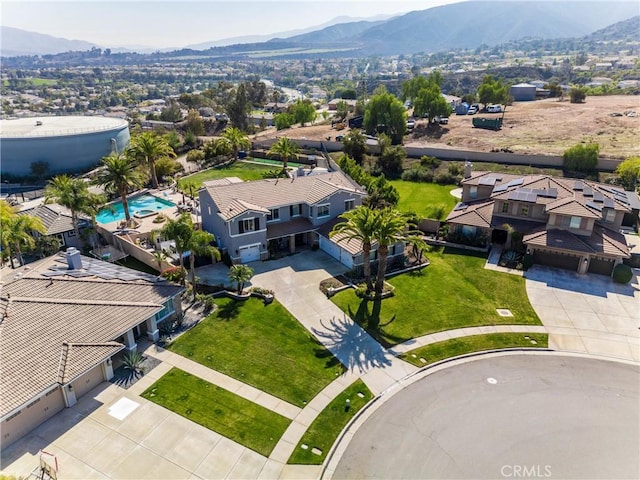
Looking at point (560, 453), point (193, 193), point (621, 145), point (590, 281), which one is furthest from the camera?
point (621, 145)

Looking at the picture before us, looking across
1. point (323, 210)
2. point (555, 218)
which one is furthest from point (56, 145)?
point (555, 218)

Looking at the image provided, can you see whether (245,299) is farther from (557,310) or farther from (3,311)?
(557,310)

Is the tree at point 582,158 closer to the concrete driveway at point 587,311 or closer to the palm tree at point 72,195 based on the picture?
the concrete driveway at point 587,311

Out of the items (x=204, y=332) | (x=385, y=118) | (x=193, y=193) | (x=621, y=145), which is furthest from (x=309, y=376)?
(x=621, y=145)

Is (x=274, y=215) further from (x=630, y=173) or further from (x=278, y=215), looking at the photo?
(x=630, y=173)

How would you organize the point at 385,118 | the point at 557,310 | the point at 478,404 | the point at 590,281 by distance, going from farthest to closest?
the point at 385,118 → the point at 590,281 → the point at 557,310 → the point at 478,404

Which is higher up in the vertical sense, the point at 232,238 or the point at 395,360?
the point at 232,238
